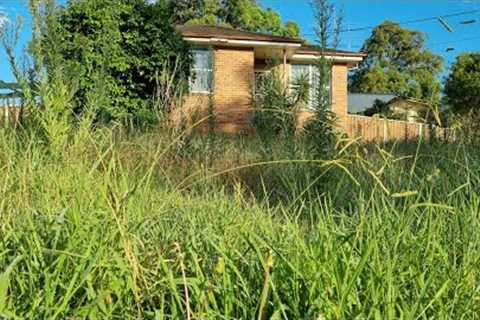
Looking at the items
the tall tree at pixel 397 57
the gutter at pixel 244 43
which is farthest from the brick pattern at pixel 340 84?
the tall tree at pixel 397 57

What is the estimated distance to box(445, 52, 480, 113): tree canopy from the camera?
33656 mm

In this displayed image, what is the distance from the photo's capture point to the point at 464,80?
34156mm

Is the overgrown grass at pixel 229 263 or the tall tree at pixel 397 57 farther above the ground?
the tall tree at pixel 397 57

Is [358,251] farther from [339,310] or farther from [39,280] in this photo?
[39,280]

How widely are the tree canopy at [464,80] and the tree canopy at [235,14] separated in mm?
12934

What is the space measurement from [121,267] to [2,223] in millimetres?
603

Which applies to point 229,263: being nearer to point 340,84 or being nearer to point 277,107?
point 277,107

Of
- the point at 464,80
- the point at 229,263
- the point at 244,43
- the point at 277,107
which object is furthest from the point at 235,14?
the point at 229,263

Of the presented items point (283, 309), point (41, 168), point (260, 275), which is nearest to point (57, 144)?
point (41, 168)

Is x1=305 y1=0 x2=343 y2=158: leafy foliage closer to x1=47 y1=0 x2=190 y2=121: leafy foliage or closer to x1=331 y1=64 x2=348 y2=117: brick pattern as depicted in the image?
x1=47 y1=0 x2=190 y2=121: leafy foliage

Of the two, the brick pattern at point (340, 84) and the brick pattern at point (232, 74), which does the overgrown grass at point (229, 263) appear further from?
the brick pattern at point (340, 84)

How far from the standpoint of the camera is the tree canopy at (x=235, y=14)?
37.1 m

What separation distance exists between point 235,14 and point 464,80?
17.5 metres

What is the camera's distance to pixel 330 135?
14.4ft
